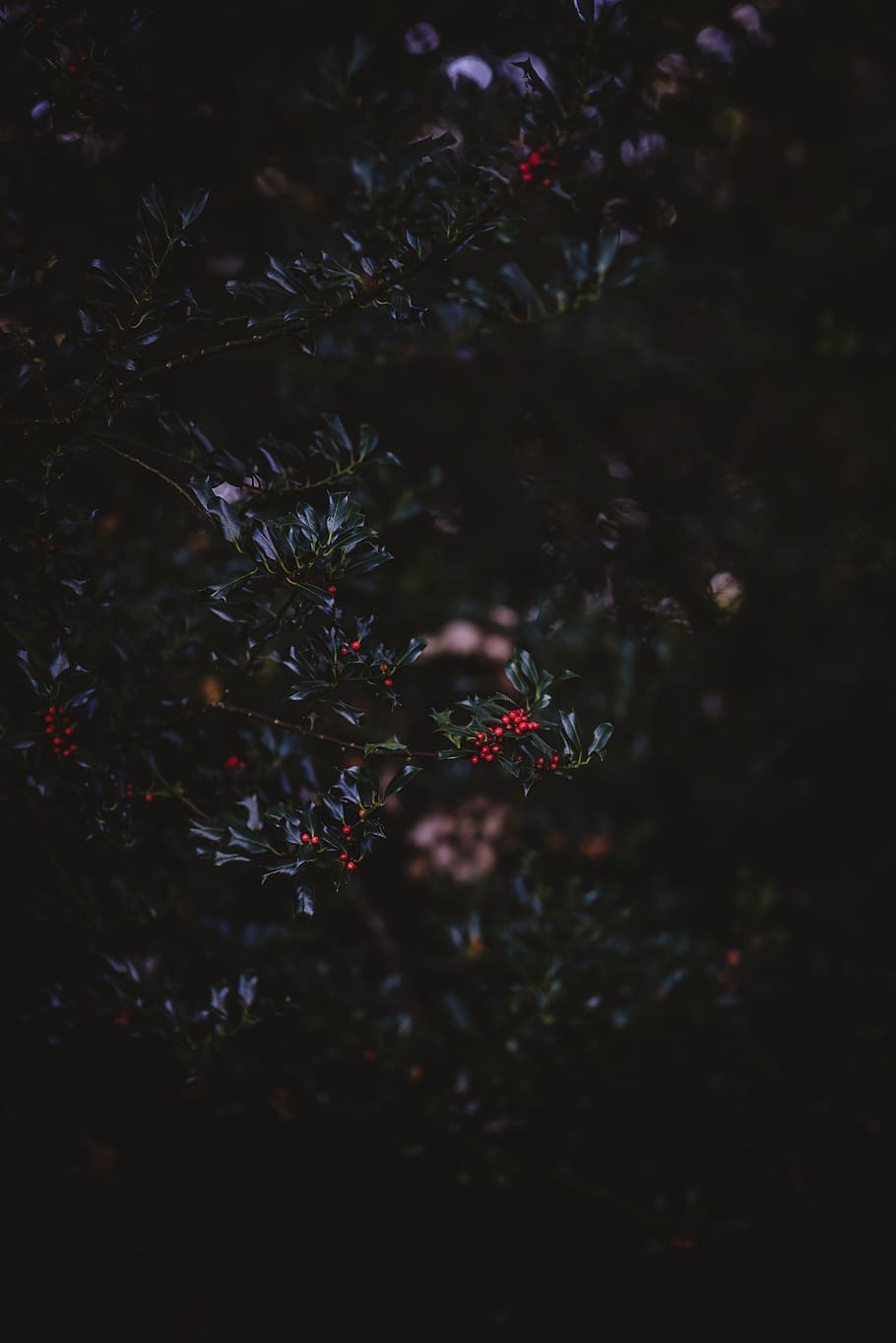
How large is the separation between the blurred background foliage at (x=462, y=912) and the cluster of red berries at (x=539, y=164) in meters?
0.24

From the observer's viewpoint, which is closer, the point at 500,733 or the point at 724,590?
the point at 500,733

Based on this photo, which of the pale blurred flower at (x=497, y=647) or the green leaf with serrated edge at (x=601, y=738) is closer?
the green leaf with serrated edge at (x=601, y=738)

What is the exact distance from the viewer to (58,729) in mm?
1369

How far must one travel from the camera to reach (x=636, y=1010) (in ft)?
7.02

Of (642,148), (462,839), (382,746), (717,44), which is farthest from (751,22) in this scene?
(462,839)

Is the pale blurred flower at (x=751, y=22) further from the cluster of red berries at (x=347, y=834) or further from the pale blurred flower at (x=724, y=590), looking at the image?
the cluster of red berries at (x=347, y=834)

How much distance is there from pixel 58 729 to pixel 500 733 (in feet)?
2.46

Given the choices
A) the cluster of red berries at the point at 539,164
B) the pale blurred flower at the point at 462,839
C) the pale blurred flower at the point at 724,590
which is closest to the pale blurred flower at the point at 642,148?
the cluster of red berries at the point at 539,164

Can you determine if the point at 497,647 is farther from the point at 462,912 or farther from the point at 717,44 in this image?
the point at 717,44

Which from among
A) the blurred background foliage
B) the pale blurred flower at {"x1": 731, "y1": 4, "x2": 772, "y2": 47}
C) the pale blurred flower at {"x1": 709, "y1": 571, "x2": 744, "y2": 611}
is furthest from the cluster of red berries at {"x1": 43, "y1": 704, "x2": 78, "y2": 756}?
the pale blurred flower at {"x1": 731, "y1": 4, "x2": 772, "y2": 47}

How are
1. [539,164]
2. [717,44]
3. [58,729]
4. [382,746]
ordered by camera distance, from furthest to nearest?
[717,44], [539,164], [58,729], [382,746]

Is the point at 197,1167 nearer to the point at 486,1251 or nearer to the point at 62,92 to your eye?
the point at 486,1251

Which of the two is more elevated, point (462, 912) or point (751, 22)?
point (751, 22)

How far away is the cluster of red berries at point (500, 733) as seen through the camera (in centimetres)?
115
